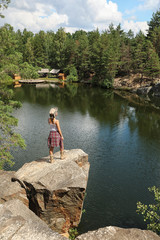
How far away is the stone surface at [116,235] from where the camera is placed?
683 centimetres

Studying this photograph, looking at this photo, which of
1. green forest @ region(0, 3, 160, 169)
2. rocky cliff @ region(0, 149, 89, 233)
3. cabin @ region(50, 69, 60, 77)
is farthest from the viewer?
cabin @ region(50, 69, 60, 77)

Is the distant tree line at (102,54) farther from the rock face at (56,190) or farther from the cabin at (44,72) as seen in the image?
the rock face at (56,190)

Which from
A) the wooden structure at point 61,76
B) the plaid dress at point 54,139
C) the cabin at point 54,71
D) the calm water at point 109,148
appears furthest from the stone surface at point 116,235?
the cabin at point 54,71

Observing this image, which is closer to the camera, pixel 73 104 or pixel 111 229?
pixel 111 229

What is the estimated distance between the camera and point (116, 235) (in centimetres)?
703

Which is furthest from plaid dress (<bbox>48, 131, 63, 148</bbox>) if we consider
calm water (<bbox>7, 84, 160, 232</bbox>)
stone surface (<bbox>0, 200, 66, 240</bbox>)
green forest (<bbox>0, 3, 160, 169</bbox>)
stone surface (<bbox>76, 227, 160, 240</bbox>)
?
green forest (<bbox>0, 3, 160, 169</bbox>)

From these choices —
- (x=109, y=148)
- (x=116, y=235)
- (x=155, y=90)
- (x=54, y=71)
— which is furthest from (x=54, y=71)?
(x=116, y=235)

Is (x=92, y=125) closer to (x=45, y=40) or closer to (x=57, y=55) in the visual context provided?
(x=57, y=55)

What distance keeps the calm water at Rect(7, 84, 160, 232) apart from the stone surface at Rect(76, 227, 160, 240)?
23.2ft

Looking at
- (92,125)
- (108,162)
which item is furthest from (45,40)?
(108,162)

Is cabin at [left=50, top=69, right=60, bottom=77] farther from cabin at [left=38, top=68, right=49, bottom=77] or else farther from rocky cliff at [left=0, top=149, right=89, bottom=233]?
rocky cliff at [left=0, top=149, right=89, bottom=233]

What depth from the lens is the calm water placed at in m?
15.7

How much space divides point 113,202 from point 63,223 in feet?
18.0

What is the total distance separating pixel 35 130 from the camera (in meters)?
30.2
